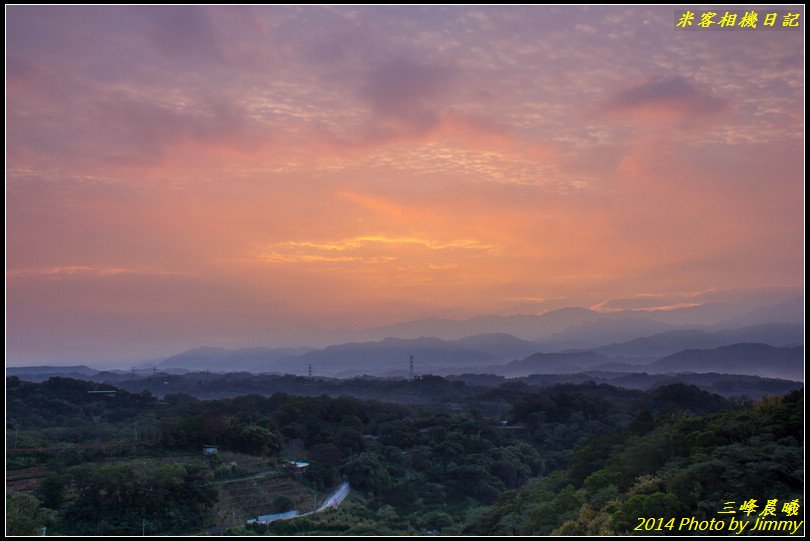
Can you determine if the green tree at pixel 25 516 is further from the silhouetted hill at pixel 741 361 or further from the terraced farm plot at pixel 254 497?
the silhouetted hill at pixel 741 361

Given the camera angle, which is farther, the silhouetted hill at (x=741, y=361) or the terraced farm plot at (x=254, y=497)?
the silhouetted hill at (x=741, y=361)

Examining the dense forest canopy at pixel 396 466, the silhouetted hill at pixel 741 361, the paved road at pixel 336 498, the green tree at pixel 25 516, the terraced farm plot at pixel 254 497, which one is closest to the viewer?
the dense forest canopy at pixel 396 466

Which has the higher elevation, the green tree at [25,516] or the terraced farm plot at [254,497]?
the green tree at [25,516]

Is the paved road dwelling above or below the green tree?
below

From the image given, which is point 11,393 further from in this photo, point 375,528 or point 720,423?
point 720,423

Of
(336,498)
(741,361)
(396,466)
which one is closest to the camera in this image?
(336,498)

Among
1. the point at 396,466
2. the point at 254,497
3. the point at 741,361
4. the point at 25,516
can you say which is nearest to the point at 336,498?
the point at 254,497

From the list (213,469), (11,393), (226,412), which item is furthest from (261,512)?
(11,393)

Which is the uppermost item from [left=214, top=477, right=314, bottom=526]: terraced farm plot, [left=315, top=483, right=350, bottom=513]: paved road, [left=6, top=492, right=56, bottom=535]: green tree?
[left=6, top=492, right=56, bottom=535]: green tree

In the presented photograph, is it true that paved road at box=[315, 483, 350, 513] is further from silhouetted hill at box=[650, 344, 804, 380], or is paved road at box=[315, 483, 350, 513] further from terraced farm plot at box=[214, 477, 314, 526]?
silhouetted hill at box=[650, 344, 804, 380]

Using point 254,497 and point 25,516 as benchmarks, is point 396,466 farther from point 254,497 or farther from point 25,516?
point 25,516

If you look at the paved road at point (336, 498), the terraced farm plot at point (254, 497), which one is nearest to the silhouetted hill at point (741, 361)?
the paved road at point (336, 498)

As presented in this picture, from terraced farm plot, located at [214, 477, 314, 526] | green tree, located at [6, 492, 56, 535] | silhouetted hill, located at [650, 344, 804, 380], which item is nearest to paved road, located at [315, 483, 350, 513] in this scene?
terraced farm plot, located at [214, 477, 314, 526]
